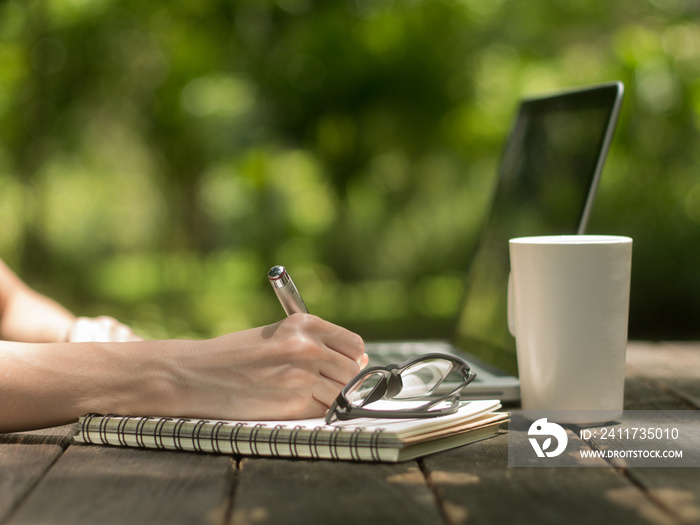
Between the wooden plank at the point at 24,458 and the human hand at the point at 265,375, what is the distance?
17 cm

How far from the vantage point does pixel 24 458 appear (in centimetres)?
91

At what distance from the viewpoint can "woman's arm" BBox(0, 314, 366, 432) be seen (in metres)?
0.96

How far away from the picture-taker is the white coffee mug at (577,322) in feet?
3.21

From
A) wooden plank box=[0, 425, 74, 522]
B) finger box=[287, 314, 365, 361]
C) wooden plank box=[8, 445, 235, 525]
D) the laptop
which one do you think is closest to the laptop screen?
the laptop

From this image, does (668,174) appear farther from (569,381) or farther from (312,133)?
(569,381)

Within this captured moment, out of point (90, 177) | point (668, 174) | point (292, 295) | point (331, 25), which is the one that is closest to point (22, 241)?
point (90, 177)

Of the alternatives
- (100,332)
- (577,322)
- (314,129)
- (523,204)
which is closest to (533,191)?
(523,204)

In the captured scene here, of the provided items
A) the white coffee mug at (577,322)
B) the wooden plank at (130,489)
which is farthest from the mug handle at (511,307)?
the wooden plank at (130,489)

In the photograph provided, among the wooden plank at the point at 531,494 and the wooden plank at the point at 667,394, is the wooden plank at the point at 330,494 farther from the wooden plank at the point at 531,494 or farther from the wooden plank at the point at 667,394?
the wooden plank at the point at 667,394

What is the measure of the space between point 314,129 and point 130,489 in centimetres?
508

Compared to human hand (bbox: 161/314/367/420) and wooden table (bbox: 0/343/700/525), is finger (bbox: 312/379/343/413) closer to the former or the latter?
human hand (bbox: 161/314/367/420)

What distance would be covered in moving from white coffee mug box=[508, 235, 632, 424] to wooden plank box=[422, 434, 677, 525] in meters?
0.17

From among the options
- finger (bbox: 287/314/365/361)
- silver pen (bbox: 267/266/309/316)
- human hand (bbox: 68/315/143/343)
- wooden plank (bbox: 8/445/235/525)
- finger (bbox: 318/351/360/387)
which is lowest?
wooden plank (bbox: 8/445/235/525)

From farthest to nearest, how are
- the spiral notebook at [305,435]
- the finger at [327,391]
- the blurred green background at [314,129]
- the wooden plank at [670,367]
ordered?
the blurred green background at [314,129] < the wooden plank at [670,367] < the finger at [327,391] < the spiral notebook at [305,435]
